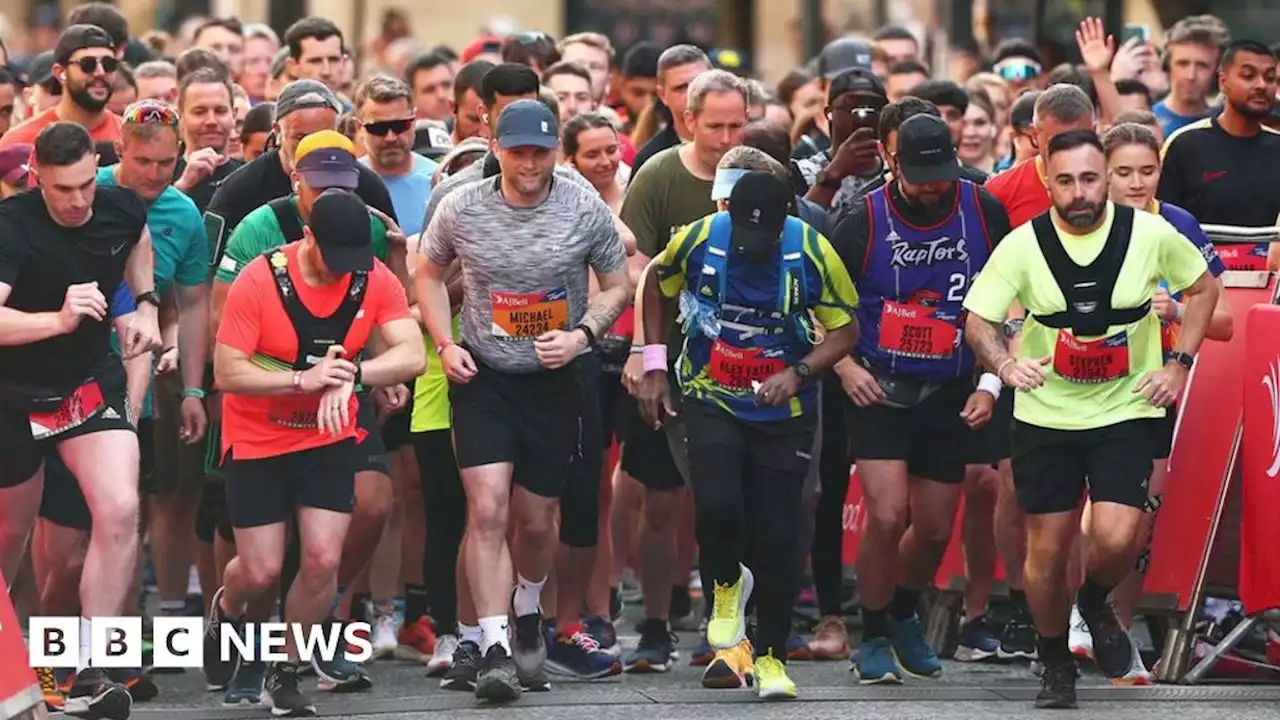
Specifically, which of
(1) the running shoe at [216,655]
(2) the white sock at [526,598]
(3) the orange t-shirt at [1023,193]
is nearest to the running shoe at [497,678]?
(2) the white sock at [526,598]

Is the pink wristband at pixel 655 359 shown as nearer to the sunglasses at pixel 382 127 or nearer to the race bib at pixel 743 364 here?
the race bib at pixel 743 364

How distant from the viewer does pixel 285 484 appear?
1033cm

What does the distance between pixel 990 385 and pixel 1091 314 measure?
0.67m

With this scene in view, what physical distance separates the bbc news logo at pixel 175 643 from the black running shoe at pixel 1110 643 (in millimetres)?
2775

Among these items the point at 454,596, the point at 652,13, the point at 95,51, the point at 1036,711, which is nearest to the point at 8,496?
the point at 454,596

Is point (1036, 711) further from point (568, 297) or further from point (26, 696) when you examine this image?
point (26, 696)

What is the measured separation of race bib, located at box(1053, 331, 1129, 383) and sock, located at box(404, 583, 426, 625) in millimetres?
3087

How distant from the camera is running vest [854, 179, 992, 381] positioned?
1084 centimetres

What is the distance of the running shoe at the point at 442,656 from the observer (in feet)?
37.2

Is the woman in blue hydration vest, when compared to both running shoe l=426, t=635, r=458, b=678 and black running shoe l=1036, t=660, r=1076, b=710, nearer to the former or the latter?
black running shoe l=1036, t=660, r=1076, b=710

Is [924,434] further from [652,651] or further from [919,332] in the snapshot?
[652,651]

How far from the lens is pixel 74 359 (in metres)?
10.3

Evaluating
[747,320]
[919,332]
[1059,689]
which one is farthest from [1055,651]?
[747,320]

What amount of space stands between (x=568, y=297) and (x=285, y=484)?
1285 millimetres
